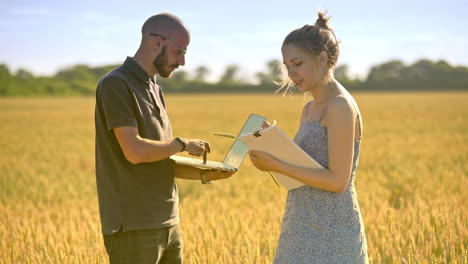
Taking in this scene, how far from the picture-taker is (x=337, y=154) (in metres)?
2.52

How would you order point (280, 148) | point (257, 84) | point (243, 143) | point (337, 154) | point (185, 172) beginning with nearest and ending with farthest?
1. point (337, 154)
2. point (280, 148)
3. point (243, 143)
4. point (185, 172)
5. point (257, 84)

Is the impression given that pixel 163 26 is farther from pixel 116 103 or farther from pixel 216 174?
pixel 216 174

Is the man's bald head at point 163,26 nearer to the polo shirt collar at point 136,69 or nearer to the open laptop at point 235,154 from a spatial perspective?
the polo shirt collar at point 136,69

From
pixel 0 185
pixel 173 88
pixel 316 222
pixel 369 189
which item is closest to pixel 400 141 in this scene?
pixel 369 189

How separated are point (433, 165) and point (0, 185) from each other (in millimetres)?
8356

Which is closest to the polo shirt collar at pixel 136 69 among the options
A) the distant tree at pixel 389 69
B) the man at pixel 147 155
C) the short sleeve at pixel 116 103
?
the man at pixel 147 155

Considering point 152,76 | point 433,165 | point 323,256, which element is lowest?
point 433,165

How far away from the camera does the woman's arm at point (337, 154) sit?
98.5 inches

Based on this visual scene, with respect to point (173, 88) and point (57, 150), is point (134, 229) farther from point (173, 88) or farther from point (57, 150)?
point (173, 88)

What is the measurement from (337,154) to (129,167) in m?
1.06

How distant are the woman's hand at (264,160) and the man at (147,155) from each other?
1.00 ft

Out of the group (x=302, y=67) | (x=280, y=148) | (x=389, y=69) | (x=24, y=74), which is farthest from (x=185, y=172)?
(x=24, y=74)

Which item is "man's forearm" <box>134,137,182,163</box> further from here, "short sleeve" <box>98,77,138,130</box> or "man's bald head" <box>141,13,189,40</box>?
"man's bald head" <box>141,13,189,40</box>

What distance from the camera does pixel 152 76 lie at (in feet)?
9.75
